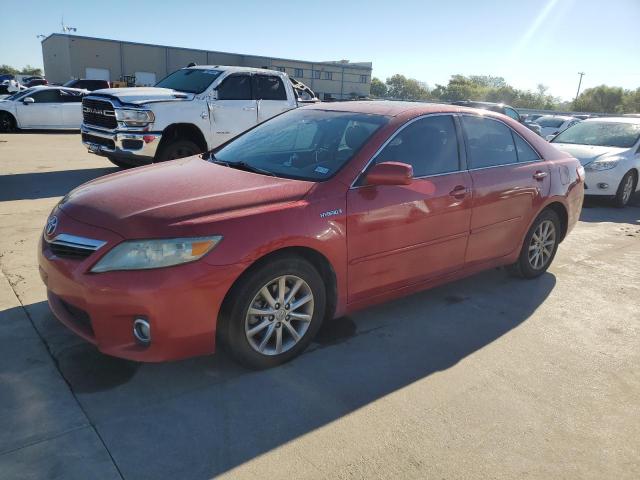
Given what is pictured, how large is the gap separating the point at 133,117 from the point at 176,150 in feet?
2.93

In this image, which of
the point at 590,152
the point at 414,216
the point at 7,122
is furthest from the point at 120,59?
the point at 414,216

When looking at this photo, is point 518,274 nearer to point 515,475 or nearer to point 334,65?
point 515,475

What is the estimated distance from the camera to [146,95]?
27.8 feet

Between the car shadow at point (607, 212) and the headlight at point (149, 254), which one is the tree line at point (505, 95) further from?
the headlight at point (149, 254)

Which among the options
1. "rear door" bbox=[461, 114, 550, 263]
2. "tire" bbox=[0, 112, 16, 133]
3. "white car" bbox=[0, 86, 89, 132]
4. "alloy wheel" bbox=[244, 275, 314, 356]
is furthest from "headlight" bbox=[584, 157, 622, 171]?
"tire" bbox=[0, 112, 16, 133]

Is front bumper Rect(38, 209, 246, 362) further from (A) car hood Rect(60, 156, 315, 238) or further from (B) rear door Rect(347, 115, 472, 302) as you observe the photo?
(B) rear door Rect(347, 115, 472, 302)

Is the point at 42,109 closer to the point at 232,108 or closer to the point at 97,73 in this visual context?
the point at 232,108

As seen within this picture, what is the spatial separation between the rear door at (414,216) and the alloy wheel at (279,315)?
1.29 feet

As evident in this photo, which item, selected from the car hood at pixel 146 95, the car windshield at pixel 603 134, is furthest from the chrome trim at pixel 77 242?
the car windshield at pixel 603 134

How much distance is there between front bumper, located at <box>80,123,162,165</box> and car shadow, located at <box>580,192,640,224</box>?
699 centimetres

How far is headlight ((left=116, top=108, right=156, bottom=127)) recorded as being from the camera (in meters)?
8.12

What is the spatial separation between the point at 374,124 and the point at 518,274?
235 centimetres

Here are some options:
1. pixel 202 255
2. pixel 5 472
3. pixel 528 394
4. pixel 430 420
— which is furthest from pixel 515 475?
pixel 5 472

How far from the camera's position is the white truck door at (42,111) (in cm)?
1591
